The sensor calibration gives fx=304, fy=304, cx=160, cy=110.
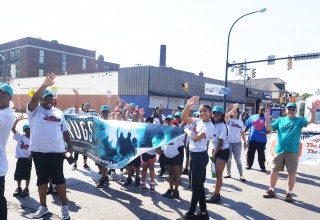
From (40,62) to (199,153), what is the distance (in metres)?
55.4

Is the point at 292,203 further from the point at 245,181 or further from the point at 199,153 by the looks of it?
the point at 199,153

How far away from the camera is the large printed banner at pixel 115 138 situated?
16.7ft

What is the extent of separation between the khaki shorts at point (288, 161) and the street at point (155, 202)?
0.66 m

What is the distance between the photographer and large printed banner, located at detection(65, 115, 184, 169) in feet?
16.7

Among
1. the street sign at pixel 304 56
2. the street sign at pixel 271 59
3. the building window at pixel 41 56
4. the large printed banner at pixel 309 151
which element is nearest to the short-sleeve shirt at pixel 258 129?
the large printed banner at pixel 309 151

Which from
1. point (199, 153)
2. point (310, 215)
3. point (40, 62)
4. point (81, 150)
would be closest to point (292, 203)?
point (310, 215)

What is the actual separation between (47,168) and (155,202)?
210 centimetres

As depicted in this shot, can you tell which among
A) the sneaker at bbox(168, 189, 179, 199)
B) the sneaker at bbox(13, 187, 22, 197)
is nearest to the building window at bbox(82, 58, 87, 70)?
the sneaker at bbox(13, 187, 22, 197)

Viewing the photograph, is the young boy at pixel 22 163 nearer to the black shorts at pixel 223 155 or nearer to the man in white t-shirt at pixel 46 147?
the man in white t-shirt at pixel 46 147

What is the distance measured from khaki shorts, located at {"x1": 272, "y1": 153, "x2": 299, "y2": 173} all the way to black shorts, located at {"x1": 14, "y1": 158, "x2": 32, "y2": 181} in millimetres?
4812

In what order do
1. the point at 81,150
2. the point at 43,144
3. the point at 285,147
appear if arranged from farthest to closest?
1. the point at 81,150
2. the point at 285,147
3. the point at 43,144

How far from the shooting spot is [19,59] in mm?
54875

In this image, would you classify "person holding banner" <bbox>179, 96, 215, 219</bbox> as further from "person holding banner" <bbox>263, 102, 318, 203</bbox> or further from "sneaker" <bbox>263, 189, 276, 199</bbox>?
"person holding banner" <bbox>263, 102, 318, 203</bbox>

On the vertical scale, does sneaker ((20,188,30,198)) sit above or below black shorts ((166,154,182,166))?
below
